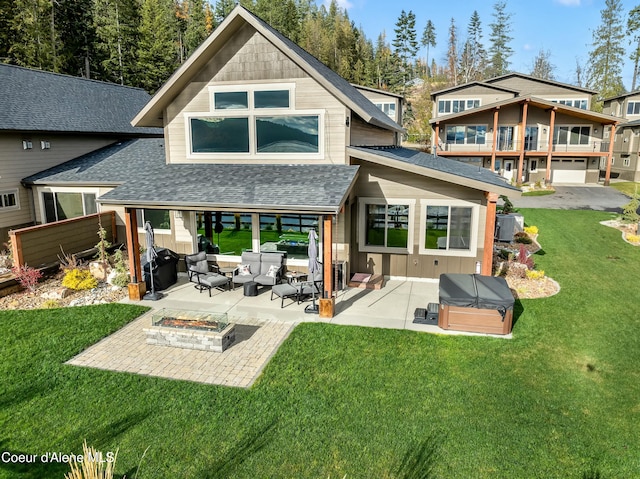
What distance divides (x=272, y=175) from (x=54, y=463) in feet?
28.6

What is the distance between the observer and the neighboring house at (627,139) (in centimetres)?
3831

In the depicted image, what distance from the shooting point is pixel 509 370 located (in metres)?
8.41

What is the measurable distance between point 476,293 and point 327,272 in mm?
3570

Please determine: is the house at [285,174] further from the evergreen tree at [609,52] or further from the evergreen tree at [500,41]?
the evergreen tree at [500,41]

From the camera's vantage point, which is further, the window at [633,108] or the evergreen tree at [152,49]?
the evergreen tree at [152,49]

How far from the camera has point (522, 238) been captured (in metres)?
18.1

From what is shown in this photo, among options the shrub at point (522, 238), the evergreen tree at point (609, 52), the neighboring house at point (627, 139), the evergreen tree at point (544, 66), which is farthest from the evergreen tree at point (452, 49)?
the shrub at point (522, 238)

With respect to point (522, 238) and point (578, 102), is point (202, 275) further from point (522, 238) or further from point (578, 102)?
point (578, 102)

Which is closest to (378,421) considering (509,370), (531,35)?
(509,370)

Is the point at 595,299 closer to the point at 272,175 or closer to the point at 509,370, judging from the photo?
the point at 509,370

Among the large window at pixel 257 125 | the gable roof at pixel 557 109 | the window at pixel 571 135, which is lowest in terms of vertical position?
the large window at pixel 257 125

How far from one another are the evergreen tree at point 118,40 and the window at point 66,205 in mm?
31116

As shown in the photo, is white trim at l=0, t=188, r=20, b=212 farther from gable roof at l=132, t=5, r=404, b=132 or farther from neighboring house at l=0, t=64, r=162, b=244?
gable roof at l=132, t=5, r=404, b=132

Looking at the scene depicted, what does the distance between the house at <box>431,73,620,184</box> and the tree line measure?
57.0 ft
